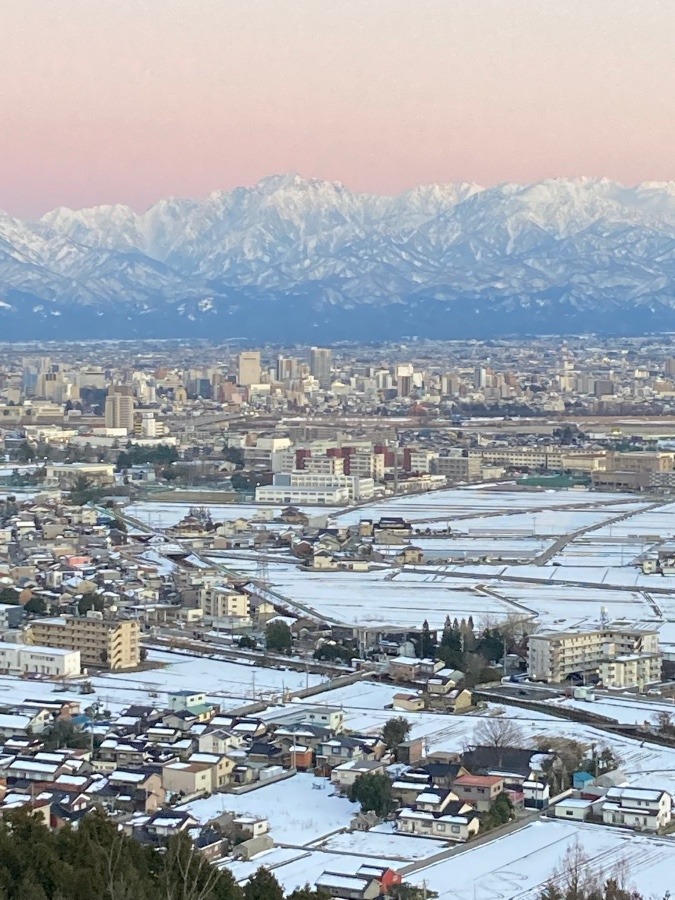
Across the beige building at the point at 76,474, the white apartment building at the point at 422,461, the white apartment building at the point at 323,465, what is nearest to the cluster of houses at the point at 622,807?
the white apartment building at the point at 323,465

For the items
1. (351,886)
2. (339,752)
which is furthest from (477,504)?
(351,886)

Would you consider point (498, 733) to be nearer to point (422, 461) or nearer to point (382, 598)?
point (382, 598)

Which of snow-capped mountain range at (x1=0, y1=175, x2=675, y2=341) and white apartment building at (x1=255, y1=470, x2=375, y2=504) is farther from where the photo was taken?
snow-capped mountain range at (x1=0, y1=175, x2=675, y2=341)

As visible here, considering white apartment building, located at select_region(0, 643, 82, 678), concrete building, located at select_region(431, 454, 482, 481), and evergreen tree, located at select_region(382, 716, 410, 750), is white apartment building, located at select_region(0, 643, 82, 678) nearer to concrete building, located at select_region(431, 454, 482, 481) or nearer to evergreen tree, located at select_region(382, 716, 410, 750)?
evergreen tree, located at select_region(382, 716, 410, 750)

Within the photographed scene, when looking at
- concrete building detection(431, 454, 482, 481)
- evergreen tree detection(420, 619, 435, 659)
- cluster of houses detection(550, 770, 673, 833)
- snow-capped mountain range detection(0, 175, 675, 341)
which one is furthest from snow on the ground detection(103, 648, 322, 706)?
snow-capped mountain range detection(0, 175, 675, 341)

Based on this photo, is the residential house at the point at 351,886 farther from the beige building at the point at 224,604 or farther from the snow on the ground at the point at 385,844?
the beige building at the point at 224,604
